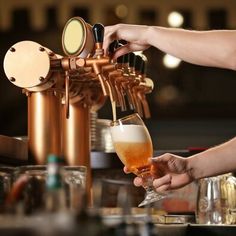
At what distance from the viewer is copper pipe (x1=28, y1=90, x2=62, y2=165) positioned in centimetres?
262

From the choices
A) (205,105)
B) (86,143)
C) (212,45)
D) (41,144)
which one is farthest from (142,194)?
(205,105)

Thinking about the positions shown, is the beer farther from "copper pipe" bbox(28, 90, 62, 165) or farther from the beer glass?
"copper pipe" bbox(28, 90, 62, 165)

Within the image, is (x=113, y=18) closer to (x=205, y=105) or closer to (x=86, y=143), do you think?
(x=205, y=105)

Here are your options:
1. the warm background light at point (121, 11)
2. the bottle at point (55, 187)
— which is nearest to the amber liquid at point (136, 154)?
the bottle at point (55, 187)

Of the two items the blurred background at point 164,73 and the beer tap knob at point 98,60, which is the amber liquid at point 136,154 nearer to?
the beer tap knob at point 98,60

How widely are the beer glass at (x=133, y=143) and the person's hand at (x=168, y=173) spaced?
3 centimetres

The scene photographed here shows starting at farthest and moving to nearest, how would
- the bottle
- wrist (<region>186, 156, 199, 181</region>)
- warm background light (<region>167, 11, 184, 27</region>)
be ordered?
warm background light (<region>167, 11, 184, 27</region>) < wrist (<region>186, 156, 199, 181</region>) < the bottle

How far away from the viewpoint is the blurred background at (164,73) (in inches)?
316

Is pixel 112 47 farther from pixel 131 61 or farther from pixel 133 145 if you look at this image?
pixel 133 145

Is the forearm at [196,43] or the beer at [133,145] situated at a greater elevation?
the forearm at [196,43]

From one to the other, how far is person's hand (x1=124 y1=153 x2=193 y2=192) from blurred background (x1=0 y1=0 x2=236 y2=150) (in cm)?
538

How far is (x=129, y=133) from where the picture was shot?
2443mm

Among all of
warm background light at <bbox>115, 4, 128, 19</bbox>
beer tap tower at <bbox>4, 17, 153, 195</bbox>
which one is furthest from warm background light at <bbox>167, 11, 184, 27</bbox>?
beer tap tower at <bbox>4, 17, 153, 195</bbox>

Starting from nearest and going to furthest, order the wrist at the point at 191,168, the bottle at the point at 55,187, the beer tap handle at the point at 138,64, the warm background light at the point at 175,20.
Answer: the bottle at the point at 55,187
the wrist at the point at 191,168
the beer tap handle at the point at 138,64
the warm background light at the point at 175,20
